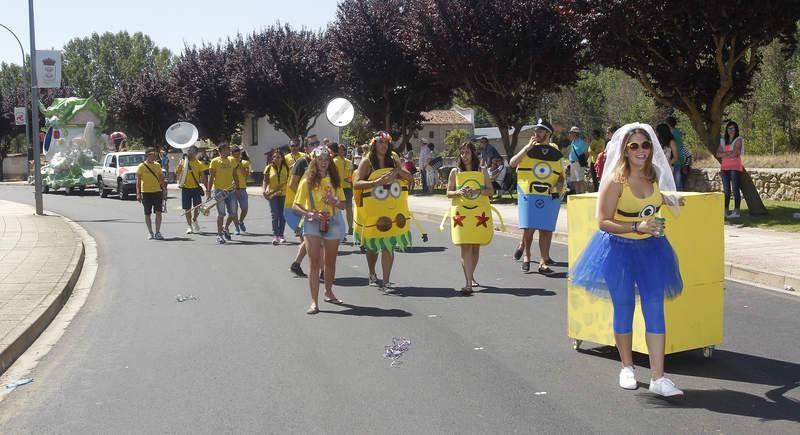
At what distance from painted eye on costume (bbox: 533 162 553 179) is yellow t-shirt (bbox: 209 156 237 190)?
7493 millimetres

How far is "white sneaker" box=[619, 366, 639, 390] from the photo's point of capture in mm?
6168

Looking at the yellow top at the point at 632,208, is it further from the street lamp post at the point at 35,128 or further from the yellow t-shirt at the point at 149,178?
the street lamp post at the point at 35,128

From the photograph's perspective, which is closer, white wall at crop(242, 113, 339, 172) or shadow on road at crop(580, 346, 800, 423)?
shadow on road at crop(580, 346, 800, 423)

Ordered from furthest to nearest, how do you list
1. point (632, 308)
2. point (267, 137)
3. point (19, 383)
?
1. point (267, 137)
2. point (19, 383)
3. point (632, 308)

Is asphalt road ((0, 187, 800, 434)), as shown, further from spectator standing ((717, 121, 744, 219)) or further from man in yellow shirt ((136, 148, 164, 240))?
spectator standing ((717, 121, 744, 219))

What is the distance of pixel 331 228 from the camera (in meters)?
9.50

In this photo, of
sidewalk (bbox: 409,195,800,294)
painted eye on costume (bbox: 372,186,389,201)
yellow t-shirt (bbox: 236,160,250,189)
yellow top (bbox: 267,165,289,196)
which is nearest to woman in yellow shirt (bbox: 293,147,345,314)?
painted eye on costume (bbox: 372,186,389,201)

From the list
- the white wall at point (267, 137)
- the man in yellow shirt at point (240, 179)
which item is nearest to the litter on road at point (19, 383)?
the man in yellow shirt at point (240, 179)

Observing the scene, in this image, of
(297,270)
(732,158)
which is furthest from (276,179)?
(732,158)

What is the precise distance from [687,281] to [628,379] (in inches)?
36.3

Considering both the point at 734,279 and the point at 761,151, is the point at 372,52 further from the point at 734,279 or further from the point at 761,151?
the point at 734,279

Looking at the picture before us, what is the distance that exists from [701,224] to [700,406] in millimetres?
1422

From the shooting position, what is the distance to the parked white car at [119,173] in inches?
1341

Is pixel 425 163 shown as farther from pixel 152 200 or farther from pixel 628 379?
pixel 628 379
